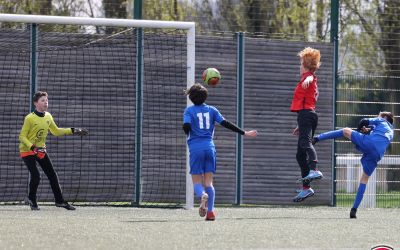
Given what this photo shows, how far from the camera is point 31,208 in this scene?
50.2ft

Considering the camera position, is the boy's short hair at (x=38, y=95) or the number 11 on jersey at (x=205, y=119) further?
the boy's short hair at (x=38, y=95)

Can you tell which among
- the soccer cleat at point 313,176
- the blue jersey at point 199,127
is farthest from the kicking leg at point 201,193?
the soccer cleat at point 313,176

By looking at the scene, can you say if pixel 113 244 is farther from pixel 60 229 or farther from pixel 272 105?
pixel 272 105

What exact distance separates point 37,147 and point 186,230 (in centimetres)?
434

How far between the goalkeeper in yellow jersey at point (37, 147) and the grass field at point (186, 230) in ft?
0.89

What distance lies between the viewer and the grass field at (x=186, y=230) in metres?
10.0

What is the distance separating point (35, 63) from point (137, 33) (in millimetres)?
1705

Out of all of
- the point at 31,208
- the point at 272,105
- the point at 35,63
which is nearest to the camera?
the point at 31,208

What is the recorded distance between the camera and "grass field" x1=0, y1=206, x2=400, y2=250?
10039 millimetres

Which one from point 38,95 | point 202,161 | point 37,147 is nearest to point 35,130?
point 37,147

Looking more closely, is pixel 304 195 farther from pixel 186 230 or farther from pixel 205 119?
pixel 186 230

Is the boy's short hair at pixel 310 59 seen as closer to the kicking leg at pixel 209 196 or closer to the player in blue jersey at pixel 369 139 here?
the player in blue jersey at pixel 369 139

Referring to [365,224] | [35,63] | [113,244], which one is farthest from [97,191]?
[113,244]

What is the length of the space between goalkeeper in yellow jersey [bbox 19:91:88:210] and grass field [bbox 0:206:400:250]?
0.27 metres
